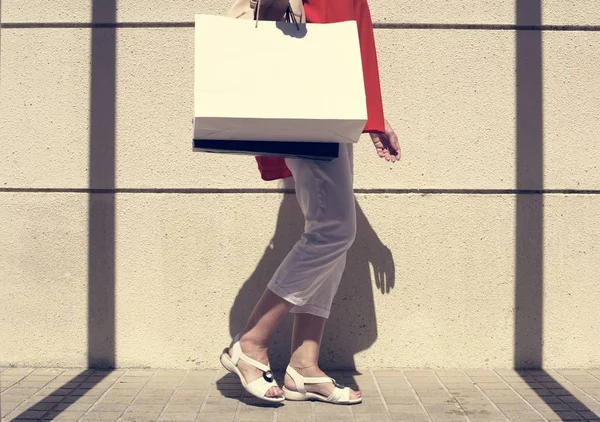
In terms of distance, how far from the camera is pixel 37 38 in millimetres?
4453

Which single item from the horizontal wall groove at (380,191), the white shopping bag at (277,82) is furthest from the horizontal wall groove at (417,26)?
the white shopping bag at (277,82)

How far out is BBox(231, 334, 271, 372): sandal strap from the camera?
3.72 meters

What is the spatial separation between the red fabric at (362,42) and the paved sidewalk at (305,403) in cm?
111

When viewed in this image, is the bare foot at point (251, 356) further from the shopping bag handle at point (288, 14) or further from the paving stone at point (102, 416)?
the shopping bag handle at point (288, 14)

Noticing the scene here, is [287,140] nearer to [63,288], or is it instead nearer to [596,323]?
[63,288]

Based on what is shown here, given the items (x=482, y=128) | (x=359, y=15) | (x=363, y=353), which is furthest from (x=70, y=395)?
(x=482, y=128)

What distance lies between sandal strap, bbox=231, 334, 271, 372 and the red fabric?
818 mm

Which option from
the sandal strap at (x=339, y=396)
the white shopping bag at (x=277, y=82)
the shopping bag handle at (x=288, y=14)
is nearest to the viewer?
the white shopping bag at (x=277, y=82)

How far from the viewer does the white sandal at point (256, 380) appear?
11.9ft

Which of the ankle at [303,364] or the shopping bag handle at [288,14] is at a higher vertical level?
the shopping bag handle at [288,14]

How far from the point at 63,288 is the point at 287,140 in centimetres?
185

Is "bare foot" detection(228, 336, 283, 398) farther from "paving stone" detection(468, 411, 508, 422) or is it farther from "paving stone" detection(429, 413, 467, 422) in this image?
"paving stone" detection(468, 411, 508, 422)

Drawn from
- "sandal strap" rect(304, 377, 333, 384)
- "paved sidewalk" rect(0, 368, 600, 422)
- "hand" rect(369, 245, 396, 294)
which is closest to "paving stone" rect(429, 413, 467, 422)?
"paved sidewalk" rect(0, 368, 600, 422)

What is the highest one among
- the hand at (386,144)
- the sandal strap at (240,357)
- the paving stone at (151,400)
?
the hand at (386,144)
